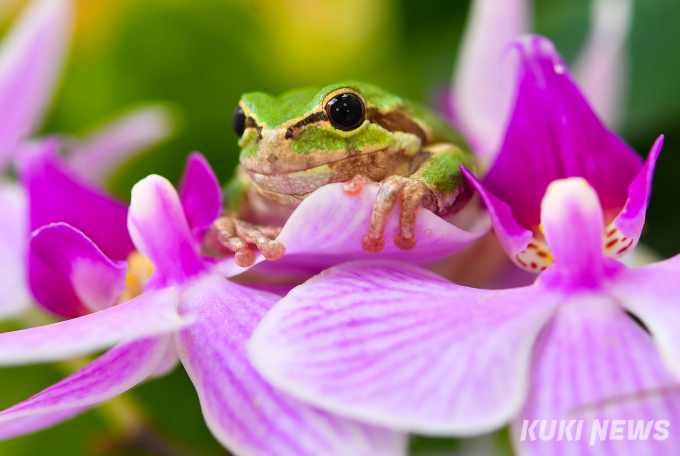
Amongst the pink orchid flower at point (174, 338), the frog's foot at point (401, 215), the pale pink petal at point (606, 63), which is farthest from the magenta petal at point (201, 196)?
the pale pink petal at point (606, 63)

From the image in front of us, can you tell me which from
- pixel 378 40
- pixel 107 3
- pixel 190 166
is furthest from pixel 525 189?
pixel 107 3

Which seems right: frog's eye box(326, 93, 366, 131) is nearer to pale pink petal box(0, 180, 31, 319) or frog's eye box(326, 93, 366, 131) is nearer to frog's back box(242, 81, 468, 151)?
frog's back box(242, 81, 468, 151)

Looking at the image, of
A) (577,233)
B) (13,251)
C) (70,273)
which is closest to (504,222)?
(577,233)

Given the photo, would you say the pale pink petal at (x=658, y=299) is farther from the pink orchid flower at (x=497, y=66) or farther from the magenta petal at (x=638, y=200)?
the pink orchid flower at (x=497, y=66)

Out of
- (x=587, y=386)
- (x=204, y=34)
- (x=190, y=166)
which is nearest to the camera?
(x=587, y=386)

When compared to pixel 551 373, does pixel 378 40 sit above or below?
above

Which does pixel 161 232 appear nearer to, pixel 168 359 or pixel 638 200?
pixel 168 359

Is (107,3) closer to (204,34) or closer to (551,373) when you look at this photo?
(204,34)
